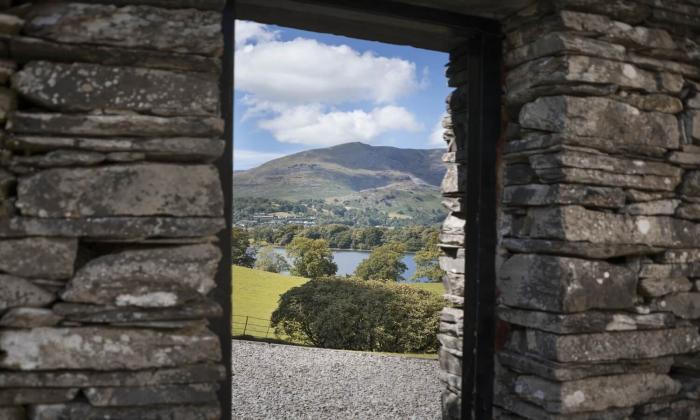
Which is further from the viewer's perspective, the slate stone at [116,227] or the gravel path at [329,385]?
the gravel path at [329,385]

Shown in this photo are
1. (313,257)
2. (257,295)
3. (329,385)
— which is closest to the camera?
(329,385)

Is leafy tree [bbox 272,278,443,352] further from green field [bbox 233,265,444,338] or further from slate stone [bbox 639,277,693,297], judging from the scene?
slate stone [bbox 639,277,693,297]

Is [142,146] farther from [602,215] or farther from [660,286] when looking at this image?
[660,286]

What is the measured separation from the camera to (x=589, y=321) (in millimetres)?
3178

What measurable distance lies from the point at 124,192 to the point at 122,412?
3.14 ft

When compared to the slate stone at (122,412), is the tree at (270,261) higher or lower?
lower

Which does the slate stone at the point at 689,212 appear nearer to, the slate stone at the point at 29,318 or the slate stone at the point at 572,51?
the slate stone at the point at 572,51

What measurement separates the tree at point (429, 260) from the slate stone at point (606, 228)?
15.5m

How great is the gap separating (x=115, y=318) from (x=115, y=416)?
1.41 feet

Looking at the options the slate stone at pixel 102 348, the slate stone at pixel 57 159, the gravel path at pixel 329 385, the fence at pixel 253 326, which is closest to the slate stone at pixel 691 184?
the slate stone at pixel 102 348

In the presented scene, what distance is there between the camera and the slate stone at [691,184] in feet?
11.6

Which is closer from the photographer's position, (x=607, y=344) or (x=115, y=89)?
(x=115, y=89)

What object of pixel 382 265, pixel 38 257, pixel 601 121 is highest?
pixel 601 121

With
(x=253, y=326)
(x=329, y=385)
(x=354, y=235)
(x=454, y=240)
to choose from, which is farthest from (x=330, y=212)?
(x=454, y=240)
